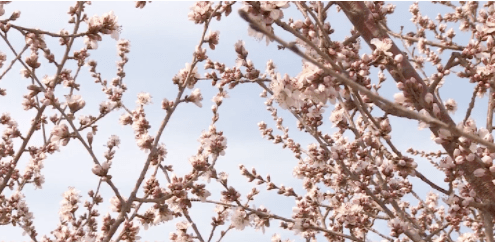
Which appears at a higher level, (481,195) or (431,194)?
(431,194)

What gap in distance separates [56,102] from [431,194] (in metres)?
7.00

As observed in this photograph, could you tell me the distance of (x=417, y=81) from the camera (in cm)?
286

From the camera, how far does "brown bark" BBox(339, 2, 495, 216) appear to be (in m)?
2.77

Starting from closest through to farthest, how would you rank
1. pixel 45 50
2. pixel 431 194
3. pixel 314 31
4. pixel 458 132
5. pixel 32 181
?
pixel 458 132
pixel 314 31
pixel 45 50
pixel 32 181
pixel 431 194

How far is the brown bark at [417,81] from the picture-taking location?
9.09 ft

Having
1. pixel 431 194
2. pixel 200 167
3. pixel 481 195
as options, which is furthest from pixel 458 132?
pixel 431 194

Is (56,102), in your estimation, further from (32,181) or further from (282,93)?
(32,181)

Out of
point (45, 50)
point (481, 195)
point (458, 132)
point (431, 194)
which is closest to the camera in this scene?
point (458, 132)

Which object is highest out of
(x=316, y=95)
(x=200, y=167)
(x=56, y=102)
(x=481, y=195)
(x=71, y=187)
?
(x=71, y=187)

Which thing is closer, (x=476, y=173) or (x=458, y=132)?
(x=458, y=132)

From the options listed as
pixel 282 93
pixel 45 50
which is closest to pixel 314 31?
pixel 282 93

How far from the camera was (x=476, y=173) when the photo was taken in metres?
2.74

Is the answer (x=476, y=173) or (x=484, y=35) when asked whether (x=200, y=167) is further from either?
(x=484, y=35)

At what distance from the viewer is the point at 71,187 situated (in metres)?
5.43
